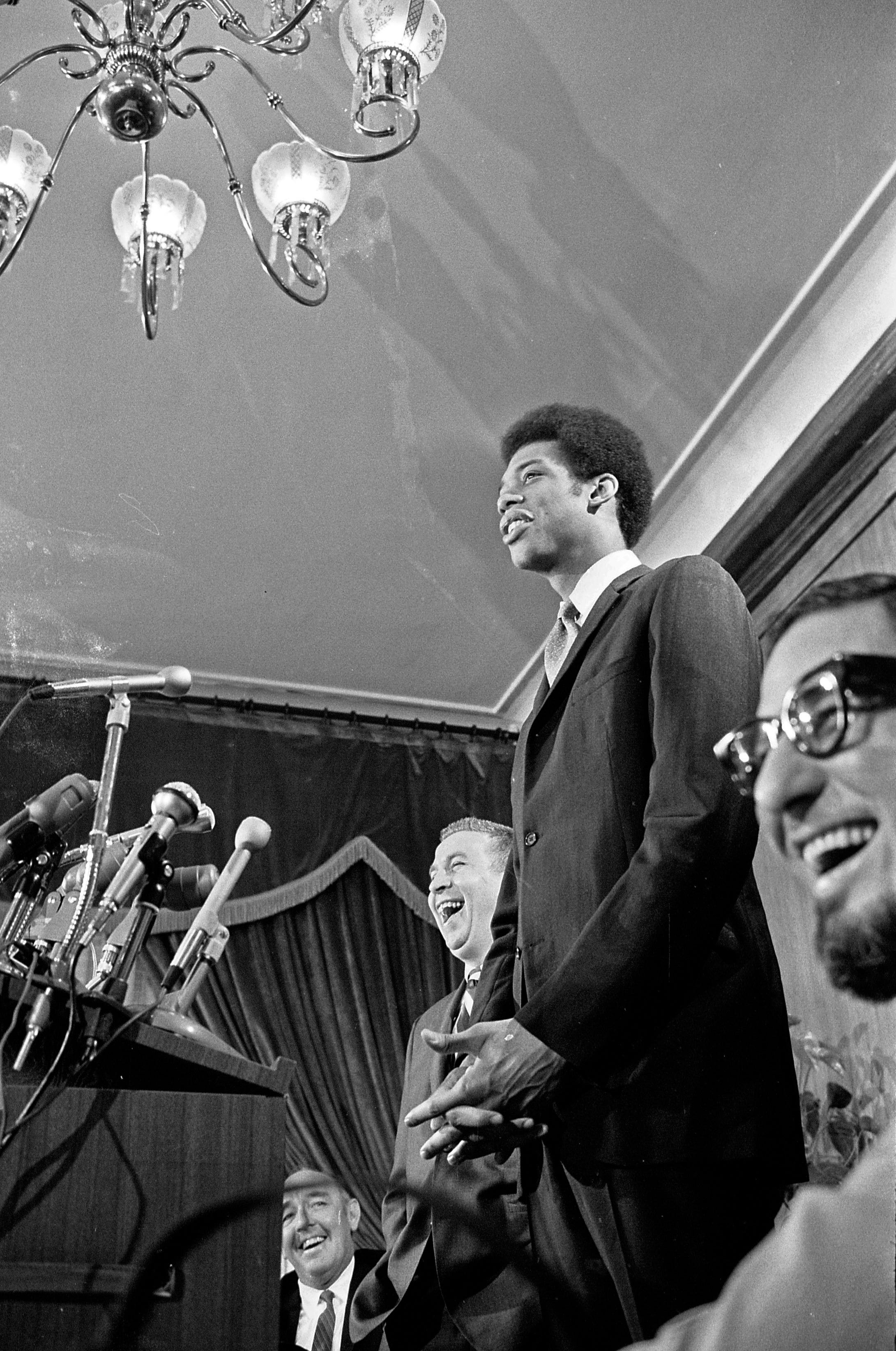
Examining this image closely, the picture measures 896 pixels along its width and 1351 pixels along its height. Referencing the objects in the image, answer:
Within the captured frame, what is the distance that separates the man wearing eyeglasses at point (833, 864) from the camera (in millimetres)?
624

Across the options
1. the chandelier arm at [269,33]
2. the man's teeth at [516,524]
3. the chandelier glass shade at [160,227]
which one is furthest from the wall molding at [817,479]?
the chandelier arm at [269,33]

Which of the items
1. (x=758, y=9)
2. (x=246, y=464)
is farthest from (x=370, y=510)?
(x=758, y=9)

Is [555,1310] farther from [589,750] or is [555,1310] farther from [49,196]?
[49,196]

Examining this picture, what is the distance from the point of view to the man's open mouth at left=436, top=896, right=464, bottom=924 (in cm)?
136

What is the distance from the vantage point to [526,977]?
4.01 feet

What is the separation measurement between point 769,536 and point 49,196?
131 cm

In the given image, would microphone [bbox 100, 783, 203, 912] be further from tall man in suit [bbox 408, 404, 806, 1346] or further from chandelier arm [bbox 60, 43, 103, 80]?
chandelier arm [bbox 60, 43, 103, 80]

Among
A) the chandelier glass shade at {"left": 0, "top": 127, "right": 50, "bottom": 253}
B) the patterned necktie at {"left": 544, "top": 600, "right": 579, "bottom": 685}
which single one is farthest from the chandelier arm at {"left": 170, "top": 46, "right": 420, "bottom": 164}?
the patterned necktie at {"left": 544, "top": 600, "right": 579, "bottom": 685}

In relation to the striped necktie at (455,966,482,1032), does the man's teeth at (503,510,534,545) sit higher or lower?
higher

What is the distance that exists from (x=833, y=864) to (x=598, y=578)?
23.9 inches

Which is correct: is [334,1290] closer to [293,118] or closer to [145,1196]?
[145,1196]

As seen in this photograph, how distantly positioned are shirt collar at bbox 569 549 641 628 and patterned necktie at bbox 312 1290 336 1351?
636 mm

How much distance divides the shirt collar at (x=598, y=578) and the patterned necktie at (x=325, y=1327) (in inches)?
25.0

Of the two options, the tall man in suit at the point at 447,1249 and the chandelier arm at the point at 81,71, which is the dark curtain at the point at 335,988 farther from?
the chandelier arm at the point at 81,71
